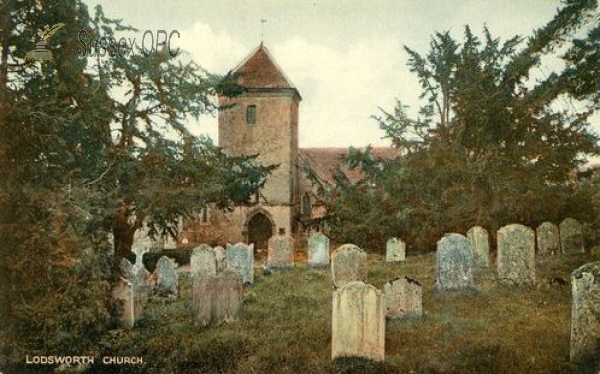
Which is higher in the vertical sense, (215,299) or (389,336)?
(215,299)

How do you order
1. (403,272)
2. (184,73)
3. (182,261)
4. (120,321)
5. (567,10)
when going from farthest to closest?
(182,261), (184,73), (403,272), (567,10), (120,321)

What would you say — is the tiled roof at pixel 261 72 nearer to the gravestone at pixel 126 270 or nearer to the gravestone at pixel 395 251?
the gravestone at pixel 395 251

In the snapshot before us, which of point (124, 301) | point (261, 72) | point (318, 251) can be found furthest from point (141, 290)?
point (261, 72)

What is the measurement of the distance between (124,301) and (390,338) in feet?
14.0

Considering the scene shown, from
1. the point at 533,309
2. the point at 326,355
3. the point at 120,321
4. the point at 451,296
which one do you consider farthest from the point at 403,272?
the point at 120,321

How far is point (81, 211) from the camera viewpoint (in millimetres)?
6176

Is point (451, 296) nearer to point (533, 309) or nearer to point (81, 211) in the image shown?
point (533, 309)

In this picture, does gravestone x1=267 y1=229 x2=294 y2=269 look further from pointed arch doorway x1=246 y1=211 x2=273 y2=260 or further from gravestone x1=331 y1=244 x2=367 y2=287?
pointed arch doorway x1=246 y1=211 x2=273 y2=260

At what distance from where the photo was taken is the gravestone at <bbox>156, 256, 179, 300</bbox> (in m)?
10.5

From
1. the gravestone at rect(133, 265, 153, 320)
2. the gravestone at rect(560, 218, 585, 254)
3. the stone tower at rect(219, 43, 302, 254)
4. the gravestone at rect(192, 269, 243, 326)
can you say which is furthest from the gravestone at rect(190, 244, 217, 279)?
the stone tower at rect(219, 43, 302, 254)

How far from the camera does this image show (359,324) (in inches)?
238

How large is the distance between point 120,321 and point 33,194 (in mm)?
2708

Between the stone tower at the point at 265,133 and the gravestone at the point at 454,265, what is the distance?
53.5ft

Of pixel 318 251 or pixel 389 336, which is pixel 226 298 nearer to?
pixel 389 336
